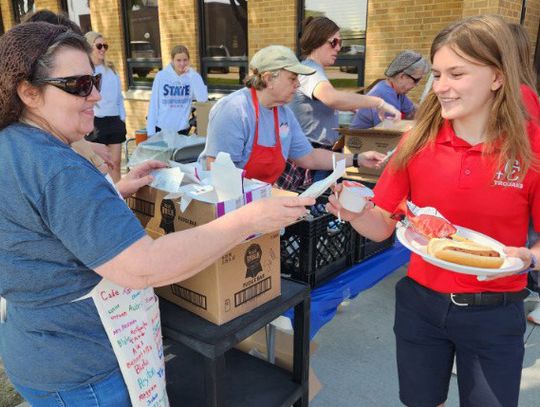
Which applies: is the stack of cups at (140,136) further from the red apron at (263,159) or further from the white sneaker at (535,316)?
the white sneaker at (535,316)

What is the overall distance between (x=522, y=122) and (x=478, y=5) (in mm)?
4187

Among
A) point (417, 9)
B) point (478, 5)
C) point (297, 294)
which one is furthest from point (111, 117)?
point (297, 294)

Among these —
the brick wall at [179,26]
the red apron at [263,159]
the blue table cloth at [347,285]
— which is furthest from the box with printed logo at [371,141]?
the brick wall at [179,26]

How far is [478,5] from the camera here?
4.91m

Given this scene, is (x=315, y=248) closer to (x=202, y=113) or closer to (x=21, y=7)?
(x=202, y=113)

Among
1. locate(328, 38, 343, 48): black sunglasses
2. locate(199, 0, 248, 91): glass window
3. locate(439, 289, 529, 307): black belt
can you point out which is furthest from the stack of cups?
locate(439, 289, 529, 307): black belt

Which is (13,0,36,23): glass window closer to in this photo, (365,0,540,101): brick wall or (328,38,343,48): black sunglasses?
(365,0,540,101): brick wall

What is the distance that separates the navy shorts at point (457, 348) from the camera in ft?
4.94

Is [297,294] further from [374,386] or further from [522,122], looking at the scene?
[374,386]

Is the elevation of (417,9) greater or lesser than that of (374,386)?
greater

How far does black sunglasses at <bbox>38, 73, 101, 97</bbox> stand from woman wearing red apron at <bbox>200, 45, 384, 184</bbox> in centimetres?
114

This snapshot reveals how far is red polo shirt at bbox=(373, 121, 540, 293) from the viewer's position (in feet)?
4.81

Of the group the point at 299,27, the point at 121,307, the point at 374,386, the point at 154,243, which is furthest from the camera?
the point at 299,27

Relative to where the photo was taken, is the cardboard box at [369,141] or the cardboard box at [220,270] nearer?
the cardboard box at [220,270]
